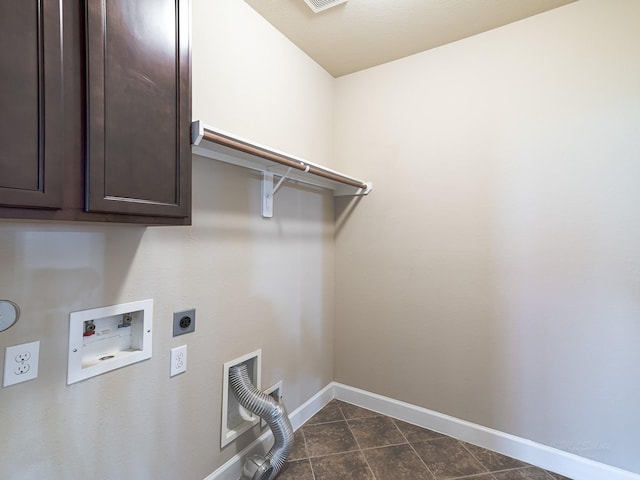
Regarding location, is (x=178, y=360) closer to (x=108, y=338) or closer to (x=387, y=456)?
(x=108, y=338)

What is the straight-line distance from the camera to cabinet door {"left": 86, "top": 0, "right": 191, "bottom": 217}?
0.79 meters

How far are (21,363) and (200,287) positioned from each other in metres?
0.62

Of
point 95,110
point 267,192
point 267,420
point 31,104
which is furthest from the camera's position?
point 267,192

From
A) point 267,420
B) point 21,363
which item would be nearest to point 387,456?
point 267,420

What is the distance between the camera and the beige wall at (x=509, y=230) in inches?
60.6

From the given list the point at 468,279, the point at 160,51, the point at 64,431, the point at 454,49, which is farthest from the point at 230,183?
the point at 454,49

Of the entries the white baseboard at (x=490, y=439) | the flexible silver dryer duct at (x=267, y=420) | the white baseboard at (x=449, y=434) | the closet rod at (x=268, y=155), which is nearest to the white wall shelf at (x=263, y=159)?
the closet rod at (x=268, y=155)

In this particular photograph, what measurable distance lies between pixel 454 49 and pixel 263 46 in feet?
3.95

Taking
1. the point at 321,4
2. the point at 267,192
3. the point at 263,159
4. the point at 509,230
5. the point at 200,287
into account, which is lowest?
the point at 200,287

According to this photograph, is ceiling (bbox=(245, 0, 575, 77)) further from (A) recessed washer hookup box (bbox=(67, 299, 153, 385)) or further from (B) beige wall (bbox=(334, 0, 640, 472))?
(A) recessed washer hookup box (bbox=(67, 299, 153, 385))

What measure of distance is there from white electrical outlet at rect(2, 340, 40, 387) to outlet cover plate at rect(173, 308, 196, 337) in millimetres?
450

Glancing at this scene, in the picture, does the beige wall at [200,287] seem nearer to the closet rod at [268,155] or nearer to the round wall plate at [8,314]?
the round wall plate at [8,314]

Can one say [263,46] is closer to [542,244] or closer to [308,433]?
[542,244]

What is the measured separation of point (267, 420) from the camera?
1537mm
